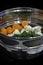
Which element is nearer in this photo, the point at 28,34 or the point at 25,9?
the point at 28,34

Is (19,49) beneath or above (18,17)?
beneath

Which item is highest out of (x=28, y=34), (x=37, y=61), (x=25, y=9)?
(x=25, y=9)

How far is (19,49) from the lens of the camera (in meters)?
0.82

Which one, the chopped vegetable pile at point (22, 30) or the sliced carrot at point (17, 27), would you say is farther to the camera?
the sliced carrot at point (17, 27)

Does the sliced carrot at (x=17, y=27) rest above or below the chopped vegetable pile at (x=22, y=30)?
above

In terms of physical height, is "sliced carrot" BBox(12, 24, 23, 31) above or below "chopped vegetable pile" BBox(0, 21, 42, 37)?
above

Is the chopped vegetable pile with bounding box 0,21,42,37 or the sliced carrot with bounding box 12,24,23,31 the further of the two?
the sliced carrot with bounding box 12,24,23,31

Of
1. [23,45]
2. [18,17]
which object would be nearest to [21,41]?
[23,45]

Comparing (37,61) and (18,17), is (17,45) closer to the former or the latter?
(37,61)

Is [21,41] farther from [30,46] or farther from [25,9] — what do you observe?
[25,9]

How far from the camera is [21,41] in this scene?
29.7 inches

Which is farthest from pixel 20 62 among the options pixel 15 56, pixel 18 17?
pixel 18 17

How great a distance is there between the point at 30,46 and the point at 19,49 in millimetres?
49

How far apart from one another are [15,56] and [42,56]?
12 cm
